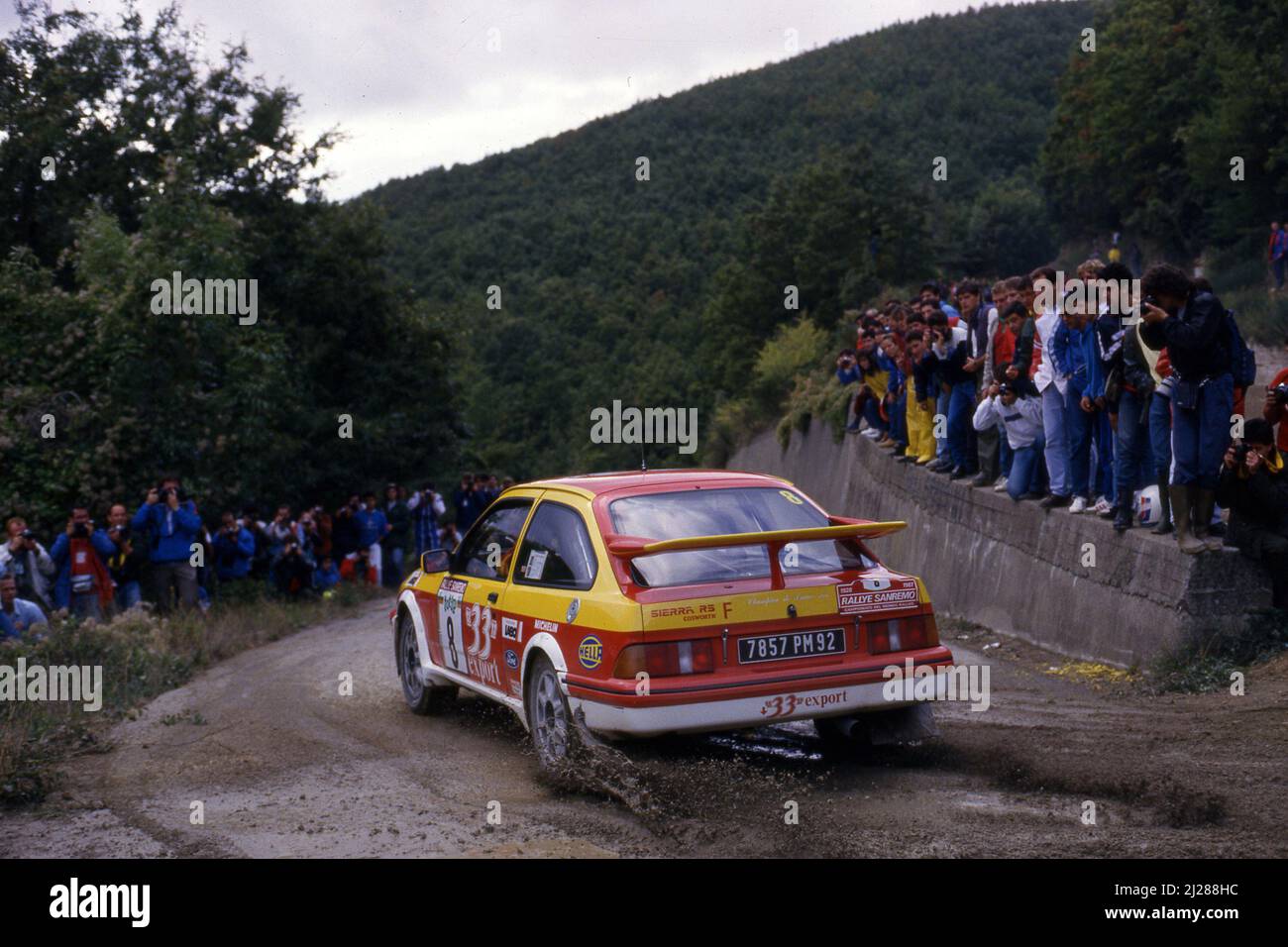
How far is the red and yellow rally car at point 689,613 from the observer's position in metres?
6.81

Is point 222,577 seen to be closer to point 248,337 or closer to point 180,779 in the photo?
point 248,337

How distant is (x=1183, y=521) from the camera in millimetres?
9086

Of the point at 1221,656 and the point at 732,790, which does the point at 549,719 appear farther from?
the point at 1221,656

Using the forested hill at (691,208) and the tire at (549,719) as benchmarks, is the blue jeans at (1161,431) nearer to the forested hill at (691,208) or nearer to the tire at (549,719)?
the tire at (549,719)

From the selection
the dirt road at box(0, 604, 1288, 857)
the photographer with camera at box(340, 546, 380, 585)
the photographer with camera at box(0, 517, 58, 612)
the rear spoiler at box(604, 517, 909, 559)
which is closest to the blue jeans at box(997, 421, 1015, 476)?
the dirt road at box(0, 604, 1288, 857)

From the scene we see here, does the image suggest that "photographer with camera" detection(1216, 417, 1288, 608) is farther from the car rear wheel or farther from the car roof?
the car roof

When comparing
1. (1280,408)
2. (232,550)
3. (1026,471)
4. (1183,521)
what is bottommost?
(232,550)

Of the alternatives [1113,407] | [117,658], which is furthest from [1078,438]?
[117,658]

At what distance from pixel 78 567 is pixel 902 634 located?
11496 mm

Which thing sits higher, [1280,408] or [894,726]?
[1280,408]

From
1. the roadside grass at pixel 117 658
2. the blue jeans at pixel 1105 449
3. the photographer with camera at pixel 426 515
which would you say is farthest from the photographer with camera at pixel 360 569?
the blue jeans at pixel 1105 449

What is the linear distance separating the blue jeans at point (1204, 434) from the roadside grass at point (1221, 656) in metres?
0.97

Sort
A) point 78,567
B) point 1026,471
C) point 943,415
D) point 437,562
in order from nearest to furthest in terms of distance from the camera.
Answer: point 437,562, point 1026,471, point 943,415, point 78,567
